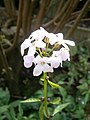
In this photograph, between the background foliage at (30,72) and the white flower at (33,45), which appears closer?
the white flower at (33,45)

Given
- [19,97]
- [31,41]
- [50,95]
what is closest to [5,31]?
[19,97]

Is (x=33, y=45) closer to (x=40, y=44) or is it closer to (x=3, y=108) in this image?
(x=40, y=44)

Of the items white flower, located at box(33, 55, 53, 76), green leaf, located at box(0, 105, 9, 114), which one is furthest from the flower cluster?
green leaf, located at box(0, 105, 9, 114)

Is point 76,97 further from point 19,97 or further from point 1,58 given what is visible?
point 1,58

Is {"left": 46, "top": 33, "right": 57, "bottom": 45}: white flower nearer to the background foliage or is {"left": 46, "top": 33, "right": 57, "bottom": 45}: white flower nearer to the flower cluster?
the flower cluster

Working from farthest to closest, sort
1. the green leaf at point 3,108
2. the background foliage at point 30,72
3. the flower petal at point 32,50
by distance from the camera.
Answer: the background foliage at point 30,72 → the green leaf at point 3,108 → the flower petal at point 32,50

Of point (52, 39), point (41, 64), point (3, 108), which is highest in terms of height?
point (52, 39)

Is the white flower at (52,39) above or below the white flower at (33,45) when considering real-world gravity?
above

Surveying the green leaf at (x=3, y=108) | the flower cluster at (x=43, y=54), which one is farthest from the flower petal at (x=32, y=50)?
the green leaf at (x=3, y=108)

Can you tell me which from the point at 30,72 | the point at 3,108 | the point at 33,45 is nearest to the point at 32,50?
the point at 33,45

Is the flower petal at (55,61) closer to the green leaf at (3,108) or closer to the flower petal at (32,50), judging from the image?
the flower petal at (32,50)

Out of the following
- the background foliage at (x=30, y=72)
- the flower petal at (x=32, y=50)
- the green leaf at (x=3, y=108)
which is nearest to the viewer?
the flower petal at (x=32, y=50)
